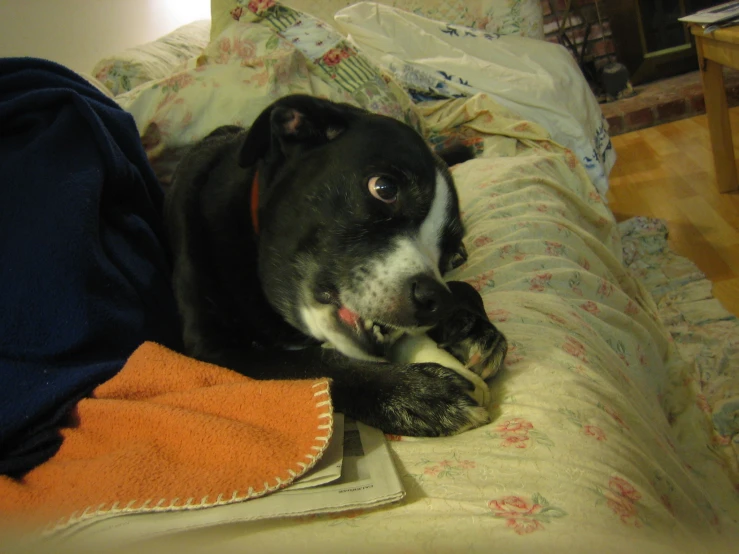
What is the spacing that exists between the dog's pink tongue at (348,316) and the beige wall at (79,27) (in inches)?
61.8

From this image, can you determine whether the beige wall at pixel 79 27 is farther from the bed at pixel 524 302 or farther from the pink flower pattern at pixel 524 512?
the pink flower pattern at pixel 524 512

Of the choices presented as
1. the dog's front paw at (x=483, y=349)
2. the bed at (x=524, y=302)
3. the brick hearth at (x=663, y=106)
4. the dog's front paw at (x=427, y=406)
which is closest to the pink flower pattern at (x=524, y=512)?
the bed at (x=524, y=302)

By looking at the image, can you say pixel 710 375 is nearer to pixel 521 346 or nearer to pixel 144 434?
pixel 521 346

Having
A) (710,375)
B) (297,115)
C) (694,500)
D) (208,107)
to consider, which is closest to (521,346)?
(694,500)

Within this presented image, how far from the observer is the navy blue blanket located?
2.95 ft

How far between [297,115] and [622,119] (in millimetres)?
4041

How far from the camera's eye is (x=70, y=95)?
1.23m

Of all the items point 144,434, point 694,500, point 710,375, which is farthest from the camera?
point 710,375

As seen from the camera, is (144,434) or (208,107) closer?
(144,434)

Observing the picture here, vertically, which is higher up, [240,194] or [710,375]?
[240,194]

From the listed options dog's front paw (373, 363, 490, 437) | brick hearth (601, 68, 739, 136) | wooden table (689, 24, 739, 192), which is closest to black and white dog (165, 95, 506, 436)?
dog's front paw (373, 363, 490, 437)

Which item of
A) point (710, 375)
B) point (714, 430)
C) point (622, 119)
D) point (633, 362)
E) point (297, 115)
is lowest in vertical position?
point (622, 119)

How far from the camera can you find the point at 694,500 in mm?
937

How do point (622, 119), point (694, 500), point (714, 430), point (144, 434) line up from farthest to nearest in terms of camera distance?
point (622, 119)
point (714, 430)
point (694, 500)
point (144, 434)
